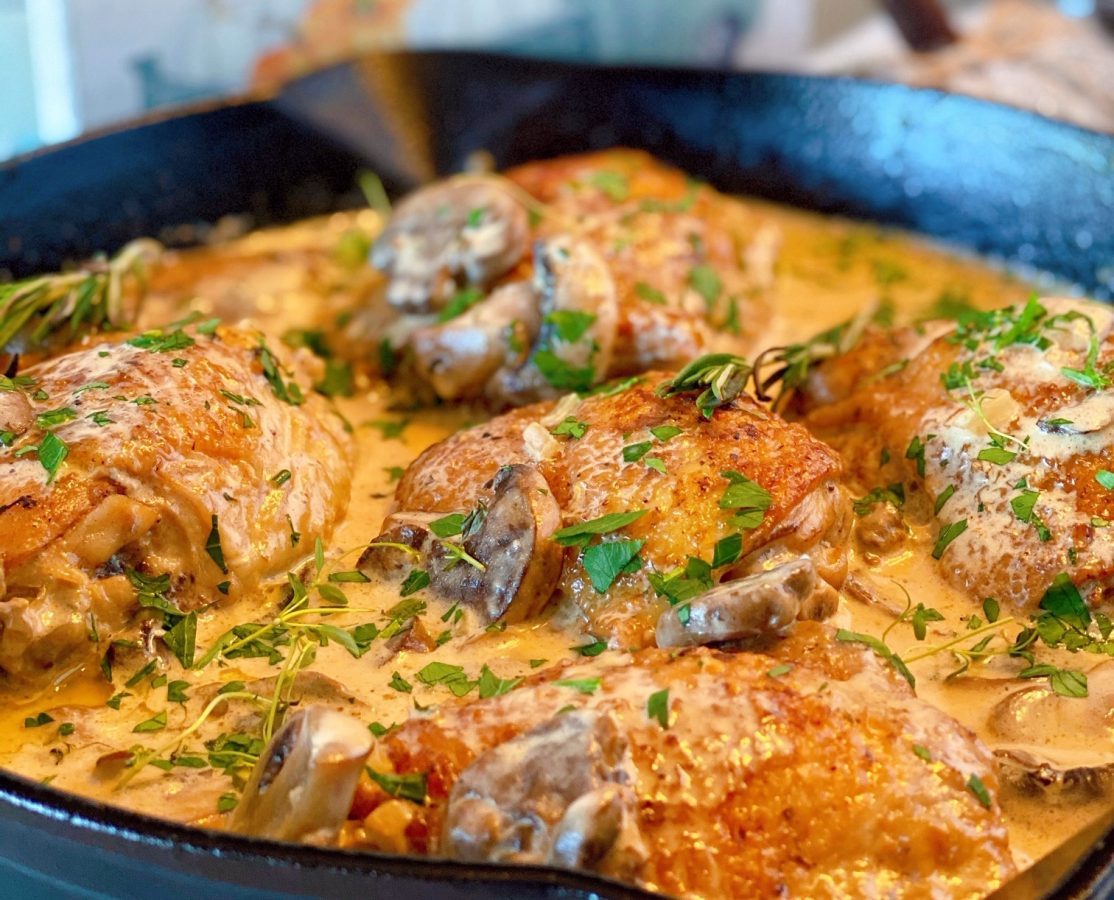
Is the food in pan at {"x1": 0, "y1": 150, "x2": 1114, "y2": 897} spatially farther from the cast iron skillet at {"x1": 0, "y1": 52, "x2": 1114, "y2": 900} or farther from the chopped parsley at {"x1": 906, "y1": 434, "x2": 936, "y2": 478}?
the cast iron skillet at {"x1": 0, "y1": 52, "x2": 1114, "y2": 900}

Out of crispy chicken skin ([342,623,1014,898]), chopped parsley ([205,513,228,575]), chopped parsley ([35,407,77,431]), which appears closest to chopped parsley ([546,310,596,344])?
chopped parsley ([205,513,228,575])

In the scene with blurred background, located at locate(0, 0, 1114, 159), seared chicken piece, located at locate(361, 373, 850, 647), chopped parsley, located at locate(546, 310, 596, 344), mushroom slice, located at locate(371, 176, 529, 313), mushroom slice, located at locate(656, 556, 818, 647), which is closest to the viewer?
mushroom slice, located at locate(656, 556, 818, 647)

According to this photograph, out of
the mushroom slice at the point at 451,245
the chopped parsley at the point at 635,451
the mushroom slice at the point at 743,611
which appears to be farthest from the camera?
the mushroom slice at the point at 451,245

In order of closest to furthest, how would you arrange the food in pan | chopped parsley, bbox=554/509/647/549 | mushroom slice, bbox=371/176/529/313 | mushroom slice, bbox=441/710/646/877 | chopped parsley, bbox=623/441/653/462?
mushroom slice, bbox=441/710/646/877, the food in pan, chopped parsley, bbox=554/509/647/549, chopped parsley, bbox=623/441/653/462, mushroom slice, bbox=371/176/529/313

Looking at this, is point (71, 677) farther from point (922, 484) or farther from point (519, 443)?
point (922, 484)

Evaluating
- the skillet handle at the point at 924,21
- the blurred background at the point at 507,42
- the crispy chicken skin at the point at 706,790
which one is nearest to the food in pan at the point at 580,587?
the crispy chicken skin at the point at 706,790

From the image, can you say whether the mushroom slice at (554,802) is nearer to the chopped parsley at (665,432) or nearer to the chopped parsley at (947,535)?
Answer: the chopped parsley at (665,432)

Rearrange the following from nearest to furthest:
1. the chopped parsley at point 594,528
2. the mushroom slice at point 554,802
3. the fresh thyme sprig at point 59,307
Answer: the mushroom slice at point 554,802
the chopped parsley at point 594,528
the fresh thyme sprig at point 59,307
